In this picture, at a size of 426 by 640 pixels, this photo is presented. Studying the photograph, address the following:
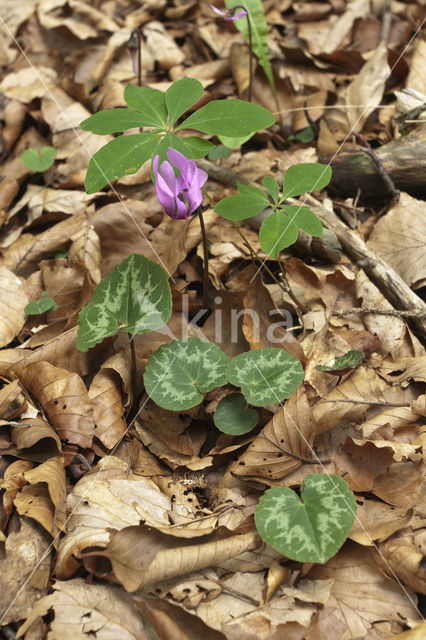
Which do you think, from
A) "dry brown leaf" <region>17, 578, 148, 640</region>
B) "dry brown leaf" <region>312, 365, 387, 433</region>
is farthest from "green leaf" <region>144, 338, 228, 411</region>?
"dry brown leaf" <region>17, 578, 148, 640</region>

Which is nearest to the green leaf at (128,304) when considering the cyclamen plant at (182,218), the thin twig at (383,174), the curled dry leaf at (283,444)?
the cyclamen plant at (182,218)

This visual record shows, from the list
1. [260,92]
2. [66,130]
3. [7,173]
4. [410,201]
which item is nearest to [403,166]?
[410,201]

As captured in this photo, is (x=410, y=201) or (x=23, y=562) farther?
(x=410, y=201)

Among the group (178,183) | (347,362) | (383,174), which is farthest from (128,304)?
(383,174)

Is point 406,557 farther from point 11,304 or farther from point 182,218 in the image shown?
point 11,304

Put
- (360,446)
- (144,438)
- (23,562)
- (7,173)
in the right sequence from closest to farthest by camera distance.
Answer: (23,562), (360,446), (144,438), (7,173)

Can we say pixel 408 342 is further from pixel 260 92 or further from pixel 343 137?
pixel 260 92

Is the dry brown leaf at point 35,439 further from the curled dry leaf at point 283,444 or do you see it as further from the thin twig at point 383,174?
the thin twig at point 383,174

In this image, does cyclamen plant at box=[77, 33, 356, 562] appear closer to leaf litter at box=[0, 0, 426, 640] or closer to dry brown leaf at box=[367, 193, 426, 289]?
leaf litter at box=[0, 0, 426, 640]
